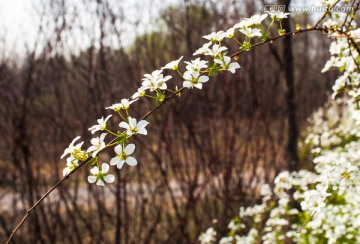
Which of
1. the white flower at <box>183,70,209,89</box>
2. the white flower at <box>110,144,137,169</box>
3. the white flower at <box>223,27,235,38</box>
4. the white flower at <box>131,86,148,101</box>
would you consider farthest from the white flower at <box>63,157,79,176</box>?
the white flower at <box>223,27,235,38</box>

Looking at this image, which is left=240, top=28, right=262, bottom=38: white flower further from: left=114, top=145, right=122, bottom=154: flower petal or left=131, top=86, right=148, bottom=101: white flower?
left=114, top=145, right=122, bottom=154: flower petal

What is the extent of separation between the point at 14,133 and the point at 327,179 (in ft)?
8.01

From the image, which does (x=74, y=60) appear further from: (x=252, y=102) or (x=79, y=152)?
(x=79, y=152)

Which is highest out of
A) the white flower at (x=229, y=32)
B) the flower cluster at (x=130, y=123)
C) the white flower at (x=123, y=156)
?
the white flower at (x=229, y=32)

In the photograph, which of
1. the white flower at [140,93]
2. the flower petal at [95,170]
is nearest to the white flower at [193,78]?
the white flower at [140,93]

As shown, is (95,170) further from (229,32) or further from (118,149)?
(229,32)

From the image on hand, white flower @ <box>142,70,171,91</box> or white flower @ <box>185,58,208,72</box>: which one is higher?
white flower @ <box>185,58,208,72</box>

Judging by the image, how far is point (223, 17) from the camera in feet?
12.1

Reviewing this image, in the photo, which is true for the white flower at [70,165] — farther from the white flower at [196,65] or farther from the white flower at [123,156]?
the white flower at [196,65]

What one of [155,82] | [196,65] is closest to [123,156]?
[155,82]

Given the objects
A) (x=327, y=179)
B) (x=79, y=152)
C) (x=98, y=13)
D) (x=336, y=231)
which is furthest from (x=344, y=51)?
(x=98, y=13)

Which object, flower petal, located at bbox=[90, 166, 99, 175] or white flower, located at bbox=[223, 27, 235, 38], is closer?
flower petal, located at bbox=[90, 166, 99, 175]

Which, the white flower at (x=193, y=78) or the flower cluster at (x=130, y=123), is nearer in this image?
the flower cluster at (x=130, y=123)

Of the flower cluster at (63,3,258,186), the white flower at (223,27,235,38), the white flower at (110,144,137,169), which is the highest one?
the white flower at (223,27,235,38)
